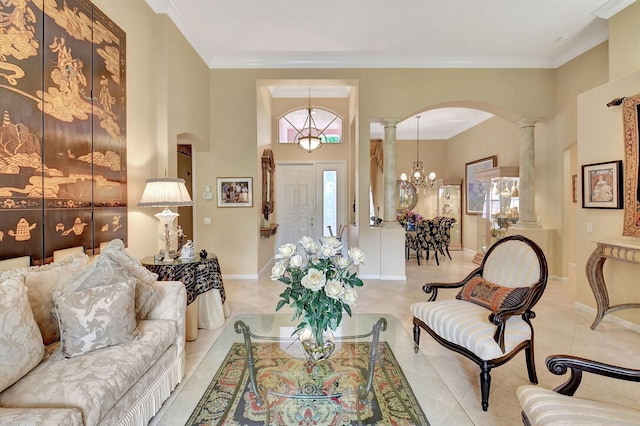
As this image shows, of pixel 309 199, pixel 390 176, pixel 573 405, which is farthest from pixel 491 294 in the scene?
pixel 309 199

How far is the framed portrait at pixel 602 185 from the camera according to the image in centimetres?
338

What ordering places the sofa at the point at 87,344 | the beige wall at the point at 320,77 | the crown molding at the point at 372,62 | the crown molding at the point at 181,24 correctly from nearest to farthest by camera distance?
the sofa at the point at 87,344
the crown molding at the point at 181,24
the crown molding at the point at 372,62
the beige wall at the point at 320,77

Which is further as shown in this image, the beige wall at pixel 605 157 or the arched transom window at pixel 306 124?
the arched transom window at pixel 306 124

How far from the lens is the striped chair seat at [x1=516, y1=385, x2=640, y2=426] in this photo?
4.10ft

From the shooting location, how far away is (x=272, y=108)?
7043 millimetres

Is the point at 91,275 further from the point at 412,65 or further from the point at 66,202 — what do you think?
the point at 412,65

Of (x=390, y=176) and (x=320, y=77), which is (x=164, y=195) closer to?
(x=320, y=77)

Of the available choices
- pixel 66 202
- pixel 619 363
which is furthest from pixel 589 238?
pixel 66 202

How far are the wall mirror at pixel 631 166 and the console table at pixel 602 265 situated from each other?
0.24m

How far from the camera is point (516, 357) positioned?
265 centimetres

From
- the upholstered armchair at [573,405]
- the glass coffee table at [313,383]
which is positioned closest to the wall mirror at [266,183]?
the glass coffee table at [313,383]

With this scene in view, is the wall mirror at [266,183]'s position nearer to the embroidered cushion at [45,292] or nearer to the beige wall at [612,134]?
the embroidered cushion at [45,292]

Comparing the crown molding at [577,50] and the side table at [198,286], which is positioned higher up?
the crown molding at [577,50]

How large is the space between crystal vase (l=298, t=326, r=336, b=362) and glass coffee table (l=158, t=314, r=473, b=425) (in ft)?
0.22
